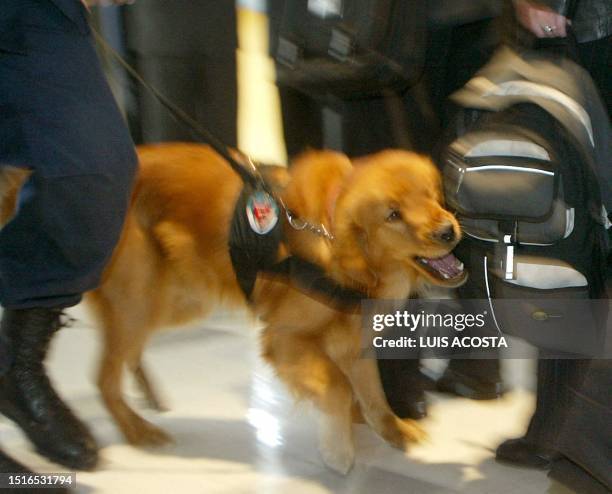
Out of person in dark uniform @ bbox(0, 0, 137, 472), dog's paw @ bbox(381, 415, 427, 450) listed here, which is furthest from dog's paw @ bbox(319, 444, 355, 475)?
person in dark uniform @ bbox(0, 0, 137, 472)

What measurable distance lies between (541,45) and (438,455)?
0.78 m

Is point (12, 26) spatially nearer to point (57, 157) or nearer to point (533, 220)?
point (57, 157)

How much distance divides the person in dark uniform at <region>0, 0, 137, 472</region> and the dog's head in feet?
1.36

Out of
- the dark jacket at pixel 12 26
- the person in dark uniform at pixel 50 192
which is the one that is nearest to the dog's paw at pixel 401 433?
the person in dark uniform at pixel 50 192

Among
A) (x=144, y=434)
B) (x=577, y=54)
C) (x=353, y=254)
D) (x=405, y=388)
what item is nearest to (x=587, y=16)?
(x=577, y=54)

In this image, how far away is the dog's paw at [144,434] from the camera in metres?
1.60

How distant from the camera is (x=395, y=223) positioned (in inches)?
58.1

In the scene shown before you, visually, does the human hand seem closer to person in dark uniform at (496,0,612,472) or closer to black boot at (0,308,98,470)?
person in dark uniform at (496,0,612,472)

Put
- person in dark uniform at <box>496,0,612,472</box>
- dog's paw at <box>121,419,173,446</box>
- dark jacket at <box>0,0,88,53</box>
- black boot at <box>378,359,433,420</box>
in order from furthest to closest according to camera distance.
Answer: black boot at <box>378,359,433,420</box>, dog's paw at <box>121,419,173,446</box>, person in dark uniform at <box>496,0,612,472</box>, dark jacket at <box>0,0,88,53</box>

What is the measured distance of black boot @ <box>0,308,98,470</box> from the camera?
4.59 ft

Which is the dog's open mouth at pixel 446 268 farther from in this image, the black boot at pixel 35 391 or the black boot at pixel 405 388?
the black boot at pixel 35 391

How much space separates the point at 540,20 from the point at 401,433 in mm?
830

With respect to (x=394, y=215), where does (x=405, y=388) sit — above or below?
below

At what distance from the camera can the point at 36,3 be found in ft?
4.11
